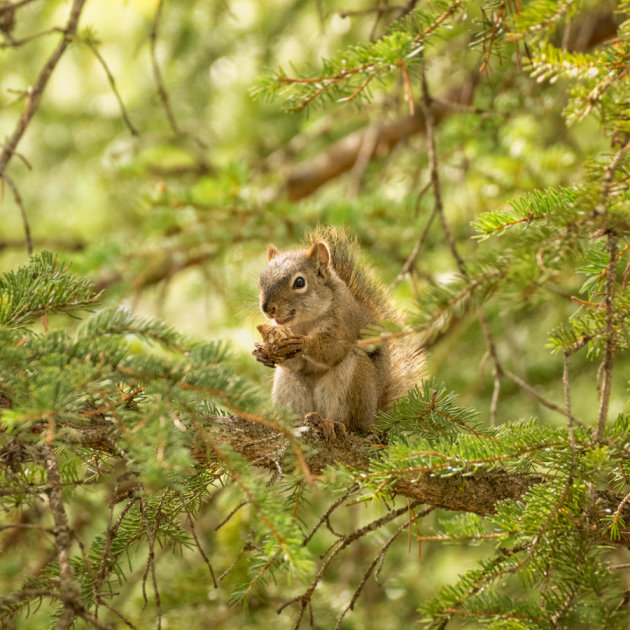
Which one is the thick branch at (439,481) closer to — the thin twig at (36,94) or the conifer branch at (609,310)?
the conifer branch at (609,310)

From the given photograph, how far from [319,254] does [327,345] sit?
33 cm

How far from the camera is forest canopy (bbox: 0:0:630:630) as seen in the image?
1.01 m

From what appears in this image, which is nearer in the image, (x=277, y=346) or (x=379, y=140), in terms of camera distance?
(x=277, y=346)

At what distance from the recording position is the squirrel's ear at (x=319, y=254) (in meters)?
2.12

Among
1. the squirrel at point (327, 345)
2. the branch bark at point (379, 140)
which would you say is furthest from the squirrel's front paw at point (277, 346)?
the branch bark at point (379, 140)

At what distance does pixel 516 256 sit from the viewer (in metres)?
0.91

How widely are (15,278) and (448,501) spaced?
95cm

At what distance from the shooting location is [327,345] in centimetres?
195

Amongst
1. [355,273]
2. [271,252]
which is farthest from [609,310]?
[271,252]

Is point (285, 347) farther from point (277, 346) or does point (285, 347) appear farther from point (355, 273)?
point (355, 273)

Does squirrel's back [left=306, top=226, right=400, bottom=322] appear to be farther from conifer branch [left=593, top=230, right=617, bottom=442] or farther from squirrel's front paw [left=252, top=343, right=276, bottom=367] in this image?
conifer branch [left=593, top=230, right=617, bottom=442]

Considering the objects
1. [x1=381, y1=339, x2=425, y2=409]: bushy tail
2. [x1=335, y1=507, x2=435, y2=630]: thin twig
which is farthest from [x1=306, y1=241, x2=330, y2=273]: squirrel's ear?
[x1=335, y1=507, x2=435, y2=630]: thin twig

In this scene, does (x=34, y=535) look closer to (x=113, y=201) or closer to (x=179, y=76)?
(x=113, y=201)

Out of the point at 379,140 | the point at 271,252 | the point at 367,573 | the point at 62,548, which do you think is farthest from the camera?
the point at 379,140
